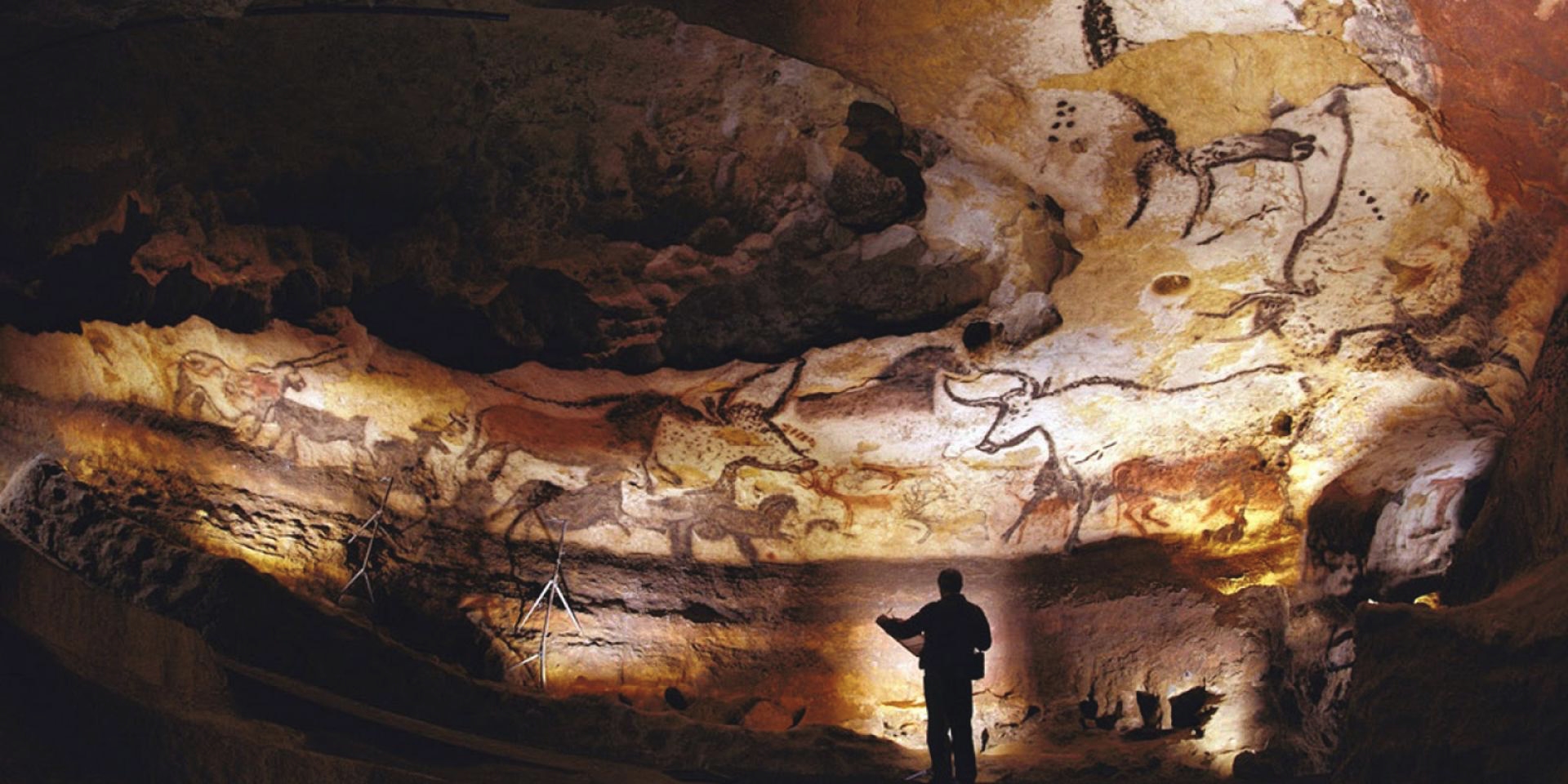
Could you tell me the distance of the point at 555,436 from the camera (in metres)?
5.20

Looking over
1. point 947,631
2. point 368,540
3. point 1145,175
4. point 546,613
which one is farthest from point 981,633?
point 368,540

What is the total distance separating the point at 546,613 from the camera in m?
5.34

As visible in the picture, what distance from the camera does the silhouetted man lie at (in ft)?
12.0

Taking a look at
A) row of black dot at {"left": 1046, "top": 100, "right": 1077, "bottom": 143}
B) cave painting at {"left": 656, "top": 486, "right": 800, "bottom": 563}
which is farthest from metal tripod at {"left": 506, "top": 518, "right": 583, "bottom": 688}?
row of black dot at {"left": 1046, "top": 100, "right": 1077, "bottom": 143}

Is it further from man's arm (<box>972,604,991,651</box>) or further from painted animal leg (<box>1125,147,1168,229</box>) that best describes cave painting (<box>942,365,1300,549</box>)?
man's arm (<box>972,604,991,651</box>)

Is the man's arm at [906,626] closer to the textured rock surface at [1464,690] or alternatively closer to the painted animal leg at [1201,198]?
the textured rock surface at [1464,690]

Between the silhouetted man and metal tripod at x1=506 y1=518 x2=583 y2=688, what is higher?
metal tripod at x1=506 y1=518 x2=583 y2=688

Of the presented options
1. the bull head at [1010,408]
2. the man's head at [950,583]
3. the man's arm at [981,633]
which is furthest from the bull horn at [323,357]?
the man's arm at [981,633]

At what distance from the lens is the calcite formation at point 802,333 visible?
3.76 metres

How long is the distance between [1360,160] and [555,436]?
11.9ft

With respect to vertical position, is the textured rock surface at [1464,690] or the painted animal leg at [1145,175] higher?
the painted animal leg at [1145,175]

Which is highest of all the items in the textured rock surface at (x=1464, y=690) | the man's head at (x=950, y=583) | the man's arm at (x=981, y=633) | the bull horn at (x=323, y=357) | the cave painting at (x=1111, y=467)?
the bull horn at (x=323, y=357)

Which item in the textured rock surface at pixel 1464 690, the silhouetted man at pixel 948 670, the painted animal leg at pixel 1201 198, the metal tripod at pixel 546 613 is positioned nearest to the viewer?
the textured rock surface at pixel 1464 690

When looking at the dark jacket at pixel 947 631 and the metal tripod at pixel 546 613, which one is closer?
the dark jacket at pixel 947 631
